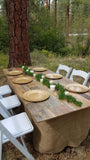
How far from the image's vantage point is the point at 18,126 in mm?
1336

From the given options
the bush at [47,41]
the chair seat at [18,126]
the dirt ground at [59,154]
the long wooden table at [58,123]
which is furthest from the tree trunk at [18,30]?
the bush at [47,41]

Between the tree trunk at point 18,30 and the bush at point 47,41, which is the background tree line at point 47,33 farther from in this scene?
the tree trunk at point 18,30

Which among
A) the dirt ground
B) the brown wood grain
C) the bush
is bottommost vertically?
the dirt ground

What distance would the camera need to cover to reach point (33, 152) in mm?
1521

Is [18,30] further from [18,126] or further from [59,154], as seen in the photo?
[59,154]

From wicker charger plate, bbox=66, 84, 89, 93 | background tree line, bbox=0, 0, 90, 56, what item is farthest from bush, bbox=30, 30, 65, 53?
wicker charger plate, bbox=66, 84, 89, 93

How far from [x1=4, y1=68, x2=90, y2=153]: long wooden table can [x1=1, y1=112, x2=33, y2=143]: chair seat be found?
11 centimetres

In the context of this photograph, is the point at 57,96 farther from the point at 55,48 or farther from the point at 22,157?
the point at 55,48

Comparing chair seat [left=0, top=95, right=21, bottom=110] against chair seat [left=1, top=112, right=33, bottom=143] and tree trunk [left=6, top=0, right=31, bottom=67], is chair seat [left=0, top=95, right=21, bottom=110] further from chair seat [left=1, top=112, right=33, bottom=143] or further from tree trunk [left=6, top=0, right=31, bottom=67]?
tree trunk [left=6, top=0, right=31, bottom=67]

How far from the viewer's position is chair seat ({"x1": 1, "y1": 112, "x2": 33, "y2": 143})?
48.8 inches

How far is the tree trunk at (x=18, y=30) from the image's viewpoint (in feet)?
9.51

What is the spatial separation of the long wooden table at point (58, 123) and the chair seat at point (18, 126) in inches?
4.5

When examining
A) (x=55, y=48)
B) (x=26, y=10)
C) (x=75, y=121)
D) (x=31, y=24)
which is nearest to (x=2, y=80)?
(x=26, y=10)

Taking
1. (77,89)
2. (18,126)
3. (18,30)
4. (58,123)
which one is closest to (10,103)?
(18,126)
